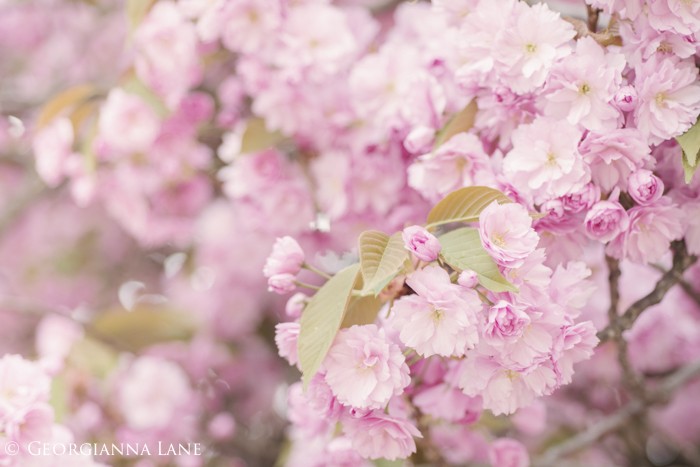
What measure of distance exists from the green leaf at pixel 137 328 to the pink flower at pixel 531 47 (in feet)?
3.86

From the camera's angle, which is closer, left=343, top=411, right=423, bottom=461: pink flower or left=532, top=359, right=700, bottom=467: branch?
left=343, top=411, right=423, bottom=461: pink flower

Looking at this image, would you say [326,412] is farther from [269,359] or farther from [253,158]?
[269,359]

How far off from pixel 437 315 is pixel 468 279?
0.19 ft

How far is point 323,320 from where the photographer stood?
63cm

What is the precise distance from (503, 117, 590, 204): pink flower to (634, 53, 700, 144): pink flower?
3.3 inches

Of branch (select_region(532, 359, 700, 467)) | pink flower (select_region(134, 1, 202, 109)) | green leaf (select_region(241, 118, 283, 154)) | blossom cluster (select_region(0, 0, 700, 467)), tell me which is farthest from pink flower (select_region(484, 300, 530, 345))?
pink flower (select_region(134, 1, 202, 109))

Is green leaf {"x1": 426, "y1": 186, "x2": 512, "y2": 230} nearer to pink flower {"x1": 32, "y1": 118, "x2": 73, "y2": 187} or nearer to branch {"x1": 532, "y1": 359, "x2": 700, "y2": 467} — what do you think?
branch {"x1": 532, "y1": 359, "x2": 700, "y2": 467}

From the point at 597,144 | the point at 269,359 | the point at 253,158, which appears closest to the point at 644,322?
the point at 597,144

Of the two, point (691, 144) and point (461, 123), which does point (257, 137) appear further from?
point (691, 144)

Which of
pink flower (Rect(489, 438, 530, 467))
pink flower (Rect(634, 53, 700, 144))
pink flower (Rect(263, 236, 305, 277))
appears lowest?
pink flower (Rect(489, 438, 530, 467))

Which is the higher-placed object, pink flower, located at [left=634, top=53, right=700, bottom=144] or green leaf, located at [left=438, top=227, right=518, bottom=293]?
pink flower, located at [left=634, top=53, right=700, bottom=144]

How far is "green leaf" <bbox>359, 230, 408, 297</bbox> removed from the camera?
0.60 metres

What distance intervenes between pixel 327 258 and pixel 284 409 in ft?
2.11

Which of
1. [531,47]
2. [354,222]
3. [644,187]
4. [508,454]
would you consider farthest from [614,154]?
[354,222]
